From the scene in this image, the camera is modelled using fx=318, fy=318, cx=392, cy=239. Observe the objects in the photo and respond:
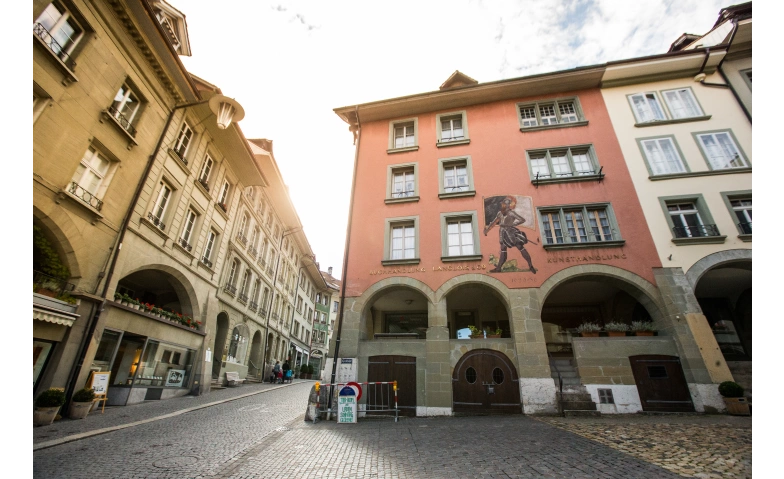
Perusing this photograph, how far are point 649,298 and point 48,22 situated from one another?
21.7 meters

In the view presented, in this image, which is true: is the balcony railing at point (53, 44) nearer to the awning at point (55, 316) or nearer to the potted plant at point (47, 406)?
the awning at point (55, 316)

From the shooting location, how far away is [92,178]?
425 inches

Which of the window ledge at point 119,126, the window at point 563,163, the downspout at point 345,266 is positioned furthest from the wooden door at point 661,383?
the window ledge at point 119,126

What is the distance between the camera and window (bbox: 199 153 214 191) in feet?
54.8

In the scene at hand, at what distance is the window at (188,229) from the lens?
605 inches

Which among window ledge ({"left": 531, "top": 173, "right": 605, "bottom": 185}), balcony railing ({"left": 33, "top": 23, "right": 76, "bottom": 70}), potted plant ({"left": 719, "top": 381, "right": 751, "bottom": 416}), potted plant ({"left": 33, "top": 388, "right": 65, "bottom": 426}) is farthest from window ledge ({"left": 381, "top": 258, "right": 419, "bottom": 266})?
balcony railing ({"left": 33, "top": 23, "right": 76, "bottom": 70})

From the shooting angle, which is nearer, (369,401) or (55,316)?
(55,316)

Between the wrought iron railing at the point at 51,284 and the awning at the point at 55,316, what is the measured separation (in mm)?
859

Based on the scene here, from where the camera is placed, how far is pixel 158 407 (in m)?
11.2

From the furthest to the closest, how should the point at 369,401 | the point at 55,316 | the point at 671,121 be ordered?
the point at 671,121, the point at 369,401, the point at 55,316

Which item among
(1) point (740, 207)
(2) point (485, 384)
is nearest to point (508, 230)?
(2) point (485, 384)

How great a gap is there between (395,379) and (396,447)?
501cm

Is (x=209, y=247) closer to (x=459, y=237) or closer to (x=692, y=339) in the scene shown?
(x=459, y=237)

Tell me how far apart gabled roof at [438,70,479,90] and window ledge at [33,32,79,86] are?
15163 millimetres
